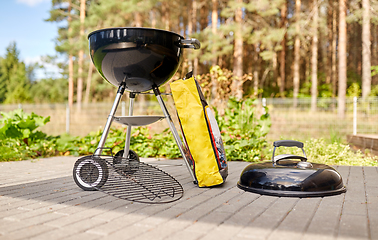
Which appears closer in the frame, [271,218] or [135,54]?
[271,218]

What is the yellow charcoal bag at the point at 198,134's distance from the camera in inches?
91.0

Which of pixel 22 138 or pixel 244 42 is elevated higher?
pixel 244 42

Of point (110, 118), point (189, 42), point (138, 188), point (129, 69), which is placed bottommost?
point (138, 188)

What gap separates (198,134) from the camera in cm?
231

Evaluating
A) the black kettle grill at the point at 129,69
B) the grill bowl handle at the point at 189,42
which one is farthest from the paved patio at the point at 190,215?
the grill bowl handle at the point at 189,42

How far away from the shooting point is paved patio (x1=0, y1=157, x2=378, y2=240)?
135 cm

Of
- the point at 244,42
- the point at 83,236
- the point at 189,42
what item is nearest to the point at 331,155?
the point at 189,42

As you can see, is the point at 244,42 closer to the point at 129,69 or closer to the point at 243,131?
the point at 243,131

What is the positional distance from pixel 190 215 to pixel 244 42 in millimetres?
18489

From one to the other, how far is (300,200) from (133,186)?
3.99 ft

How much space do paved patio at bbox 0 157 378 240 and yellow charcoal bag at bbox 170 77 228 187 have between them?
0.13 metres

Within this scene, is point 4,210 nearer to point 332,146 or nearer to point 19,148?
point 19,148

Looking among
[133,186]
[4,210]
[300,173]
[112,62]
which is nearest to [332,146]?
[300,173]

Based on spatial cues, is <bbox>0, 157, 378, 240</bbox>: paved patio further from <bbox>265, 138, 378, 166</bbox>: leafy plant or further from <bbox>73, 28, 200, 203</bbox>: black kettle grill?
<bbox>265, 138, 378, 166</bbox>: leafy plant
